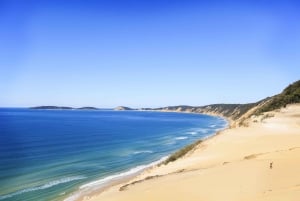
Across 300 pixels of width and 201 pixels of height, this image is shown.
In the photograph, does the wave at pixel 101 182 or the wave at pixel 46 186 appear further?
the wave at pixel 101 182

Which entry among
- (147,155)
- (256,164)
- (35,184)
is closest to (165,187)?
(256,164)

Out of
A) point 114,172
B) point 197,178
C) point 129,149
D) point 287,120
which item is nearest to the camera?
point 197,178

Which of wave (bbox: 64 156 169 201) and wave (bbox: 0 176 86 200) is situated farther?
wave (bbox: 64 156 169 201)

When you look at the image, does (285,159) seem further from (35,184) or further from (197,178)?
(35,184)

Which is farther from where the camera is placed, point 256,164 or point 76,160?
point 76,160

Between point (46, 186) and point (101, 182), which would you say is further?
point (101, 182)

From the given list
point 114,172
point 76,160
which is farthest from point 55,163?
point 114,172

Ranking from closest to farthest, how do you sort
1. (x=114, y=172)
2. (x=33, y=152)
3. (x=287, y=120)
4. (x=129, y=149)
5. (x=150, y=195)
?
1. (x=150, y=195)
2. (x=114, y=172)
3. (x=33, y=152)
4. (x=129, y=149)
5. (x=287, y=120)

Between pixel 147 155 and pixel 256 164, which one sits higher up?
pixel 256 164

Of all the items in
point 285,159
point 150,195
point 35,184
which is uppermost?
point 285,159
